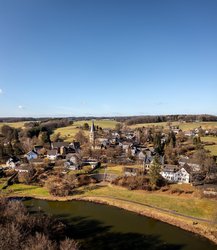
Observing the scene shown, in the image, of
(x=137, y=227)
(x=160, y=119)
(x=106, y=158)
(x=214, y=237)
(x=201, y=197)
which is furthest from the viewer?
(x=160, y=119)

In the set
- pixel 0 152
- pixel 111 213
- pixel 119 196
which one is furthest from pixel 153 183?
pixel 0 152

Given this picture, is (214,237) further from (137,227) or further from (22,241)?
(22,241)

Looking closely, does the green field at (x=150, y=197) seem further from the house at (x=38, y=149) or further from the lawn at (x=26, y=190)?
the house at (x=38, y=149)

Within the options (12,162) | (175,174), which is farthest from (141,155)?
(12,162)

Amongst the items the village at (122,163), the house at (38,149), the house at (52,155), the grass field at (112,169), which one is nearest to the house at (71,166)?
the village at (122,163)

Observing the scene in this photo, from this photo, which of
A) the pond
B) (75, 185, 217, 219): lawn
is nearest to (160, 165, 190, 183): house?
(75, 185, 217, 219): lawn

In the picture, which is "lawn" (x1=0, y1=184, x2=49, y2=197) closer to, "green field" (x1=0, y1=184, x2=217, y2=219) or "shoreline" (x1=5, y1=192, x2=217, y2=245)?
"green field" (x1=0, y1=184, x2=217, y2=219)

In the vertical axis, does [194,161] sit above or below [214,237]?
above
